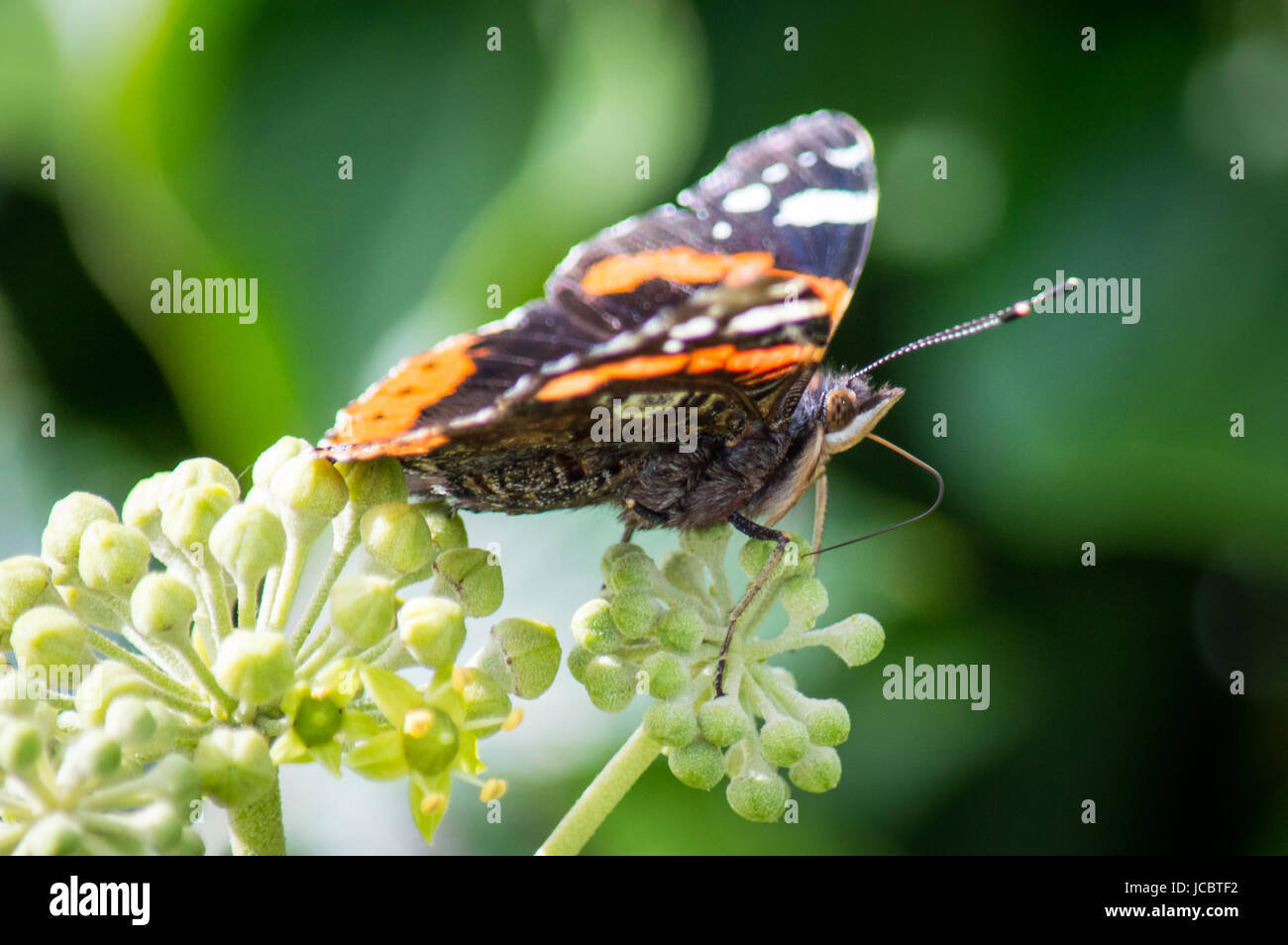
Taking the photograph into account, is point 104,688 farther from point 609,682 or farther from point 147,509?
point 609,682

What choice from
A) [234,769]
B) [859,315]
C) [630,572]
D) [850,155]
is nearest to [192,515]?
[234,769]

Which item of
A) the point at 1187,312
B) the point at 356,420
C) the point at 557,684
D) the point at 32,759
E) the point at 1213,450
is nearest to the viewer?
the point at 32,759

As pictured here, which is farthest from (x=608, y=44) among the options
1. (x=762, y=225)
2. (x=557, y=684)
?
(x=557, y=684)

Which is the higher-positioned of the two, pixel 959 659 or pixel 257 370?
pixel 257 370

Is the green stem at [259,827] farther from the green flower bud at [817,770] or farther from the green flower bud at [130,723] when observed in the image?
the green flower bud at [817,770]

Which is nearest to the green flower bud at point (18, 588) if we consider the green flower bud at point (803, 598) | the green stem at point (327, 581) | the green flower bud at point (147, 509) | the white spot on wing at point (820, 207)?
the green flower bud at point (147, 509)

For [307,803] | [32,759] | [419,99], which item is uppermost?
[419,99]

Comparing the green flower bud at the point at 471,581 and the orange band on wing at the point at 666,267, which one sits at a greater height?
the orange band on wing at the point at 666,267

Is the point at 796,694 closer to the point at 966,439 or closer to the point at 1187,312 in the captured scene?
the point at 966,439
